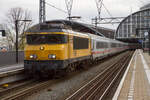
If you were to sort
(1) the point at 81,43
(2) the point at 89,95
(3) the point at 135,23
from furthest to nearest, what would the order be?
1. (3) the point at 135,23
2. (1) the point at 81,43
3. (2) the point at 89,95

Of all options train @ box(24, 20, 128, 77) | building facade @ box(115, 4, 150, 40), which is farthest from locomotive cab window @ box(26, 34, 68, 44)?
building facade @ box(115, 4, 150, 40)

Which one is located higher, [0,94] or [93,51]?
[93,51]

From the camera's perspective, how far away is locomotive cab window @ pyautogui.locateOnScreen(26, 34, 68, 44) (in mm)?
14242

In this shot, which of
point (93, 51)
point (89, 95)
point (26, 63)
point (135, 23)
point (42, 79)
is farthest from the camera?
point (135, 23)

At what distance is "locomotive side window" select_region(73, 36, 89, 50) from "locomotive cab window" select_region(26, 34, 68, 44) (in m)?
1.90

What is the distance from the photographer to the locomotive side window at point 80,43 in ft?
53.8

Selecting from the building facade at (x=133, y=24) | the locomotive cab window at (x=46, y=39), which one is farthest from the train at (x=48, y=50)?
the building facade at (x=133, y=24)

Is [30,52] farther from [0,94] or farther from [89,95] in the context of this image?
[89,95]

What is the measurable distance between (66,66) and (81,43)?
3.95 m

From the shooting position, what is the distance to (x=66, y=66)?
47.8 feet

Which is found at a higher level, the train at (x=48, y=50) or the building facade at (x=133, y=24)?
the building facade at (x=133, y=24)

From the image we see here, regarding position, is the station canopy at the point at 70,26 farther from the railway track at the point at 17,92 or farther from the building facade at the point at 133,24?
the building facade at the point at 133,24

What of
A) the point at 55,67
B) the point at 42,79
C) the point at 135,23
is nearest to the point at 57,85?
the point at 55,67

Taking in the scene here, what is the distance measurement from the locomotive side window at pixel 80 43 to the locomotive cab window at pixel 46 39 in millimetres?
1900
